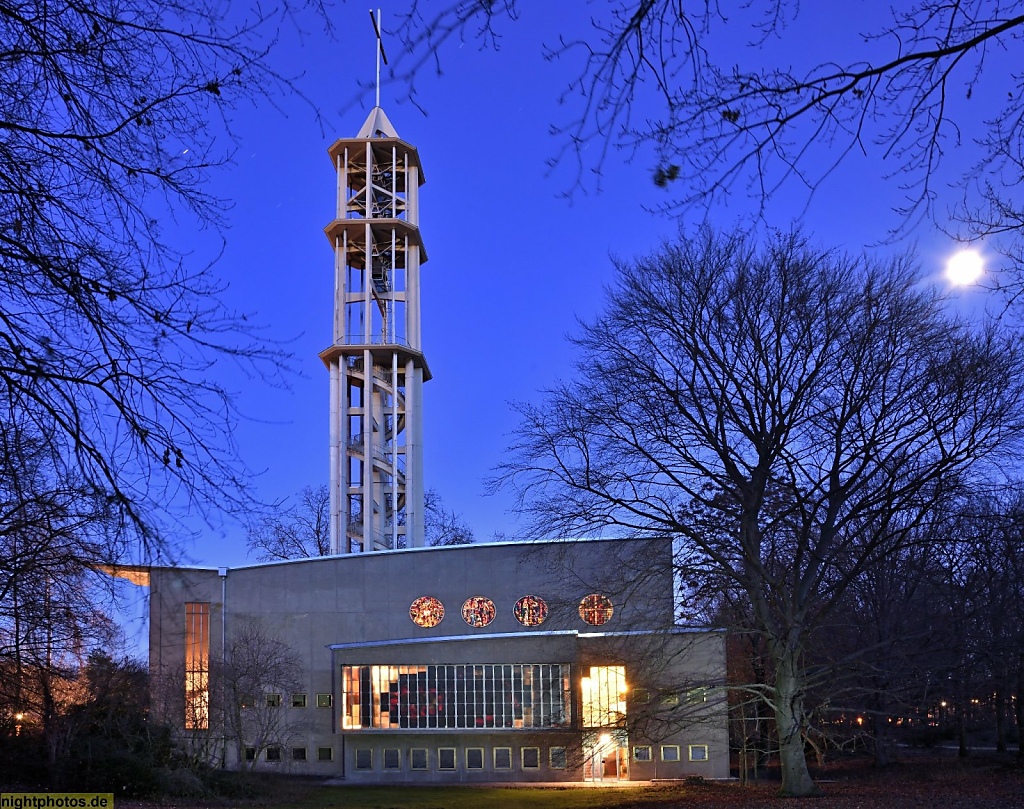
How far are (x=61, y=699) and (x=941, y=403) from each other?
22.8 meters

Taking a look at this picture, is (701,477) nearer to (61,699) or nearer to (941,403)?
(941,403)

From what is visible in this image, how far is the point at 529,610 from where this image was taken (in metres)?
39.9

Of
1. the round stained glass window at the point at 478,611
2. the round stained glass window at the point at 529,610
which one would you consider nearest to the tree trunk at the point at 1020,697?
the round stained glass window at the point at 529,610

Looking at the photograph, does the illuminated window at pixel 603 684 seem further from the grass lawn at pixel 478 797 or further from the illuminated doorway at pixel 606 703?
the grass lawn at pixel 478 797

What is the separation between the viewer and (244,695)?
35781 millimetres

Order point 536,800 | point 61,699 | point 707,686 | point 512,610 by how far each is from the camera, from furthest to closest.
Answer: point 512,610
point 536,800
point 61,699
point 707,686

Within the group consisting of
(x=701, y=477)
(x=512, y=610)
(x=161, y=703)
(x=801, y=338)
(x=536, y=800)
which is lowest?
(x=536, y=800)

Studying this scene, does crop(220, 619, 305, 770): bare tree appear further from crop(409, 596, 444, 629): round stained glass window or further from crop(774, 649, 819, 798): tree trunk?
crop(774, 649, 819, 798): tree trunk

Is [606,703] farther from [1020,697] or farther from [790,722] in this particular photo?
[790,722]

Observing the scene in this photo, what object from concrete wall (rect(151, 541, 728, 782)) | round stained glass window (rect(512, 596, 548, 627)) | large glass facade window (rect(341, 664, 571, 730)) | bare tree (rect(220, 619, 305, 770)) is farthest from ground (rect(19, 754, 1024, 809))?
round stained glass window (rect(512, 596, 548, 627))

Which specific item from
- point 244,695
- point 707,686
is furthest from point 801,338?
point 244,695

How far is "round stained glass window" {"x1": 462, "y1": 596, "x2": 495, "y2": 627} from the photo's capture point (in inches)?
1575

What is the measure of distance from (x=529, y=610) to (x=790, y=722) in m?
16.7

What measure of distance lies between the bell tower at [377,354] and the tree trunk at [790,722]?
91.8ft
